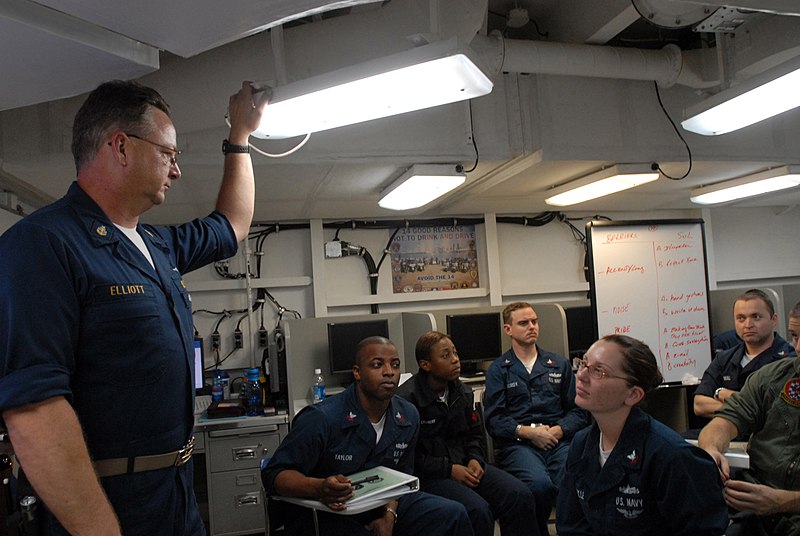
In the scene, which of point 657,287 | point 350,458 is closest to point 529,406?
point 657,287

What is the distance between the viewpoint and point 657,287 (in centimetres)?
353

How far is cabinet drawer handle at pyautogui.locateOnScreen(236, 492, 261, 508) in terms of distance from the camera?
3748 millimetres

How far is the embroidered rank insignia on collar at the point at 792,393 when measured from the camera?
2.13 meters

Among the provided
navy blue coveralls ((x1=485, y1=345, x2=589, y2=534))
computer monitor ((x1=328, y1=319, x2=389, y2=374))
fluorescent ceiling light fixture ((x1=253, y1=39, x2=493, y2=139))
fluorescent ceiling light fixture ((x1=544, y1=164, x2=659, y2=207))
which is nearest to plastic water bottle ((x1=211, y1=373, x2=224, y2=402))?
computer monitor ((x1=328, y1=319, x2=389, y2=374))

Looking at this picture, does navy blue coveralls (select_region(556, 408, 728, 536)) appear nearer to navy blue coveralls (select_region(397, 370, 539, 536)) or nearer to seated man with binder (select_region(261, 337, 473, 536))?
seated man with binder (select_region(261, 337, 473, 536))

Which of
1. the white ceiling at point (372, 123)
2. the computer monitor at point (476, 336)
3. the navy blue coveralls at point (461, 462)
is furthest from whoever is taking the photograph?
the computer monitor at point (476, 336)

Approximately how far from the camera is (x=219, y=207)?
161 centimetres

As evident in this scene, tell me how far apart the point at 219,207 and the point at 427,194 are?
2.30 m

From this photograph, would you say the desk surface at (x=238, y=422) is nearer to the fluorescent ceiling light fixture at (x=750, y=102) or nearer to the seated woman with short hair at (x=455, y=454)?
the seated woman with short hair at (x=455, y=454)

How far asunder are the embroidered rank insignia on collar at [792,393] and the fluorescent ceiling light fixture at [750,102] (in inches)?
48.6

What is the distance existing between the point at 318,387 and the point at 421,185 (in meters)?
1.73

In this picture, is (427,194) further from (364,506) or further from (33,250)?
(33,250)

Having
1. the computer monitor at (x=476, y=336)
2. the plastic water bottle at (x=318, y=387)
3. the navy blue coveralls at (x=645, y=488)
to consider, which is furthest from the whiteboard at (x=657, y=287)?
the plastic water bottle at (x=318, y=387)

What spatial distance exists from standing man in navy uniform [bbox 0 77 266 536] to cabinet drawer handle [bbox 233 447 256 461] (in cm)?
265
